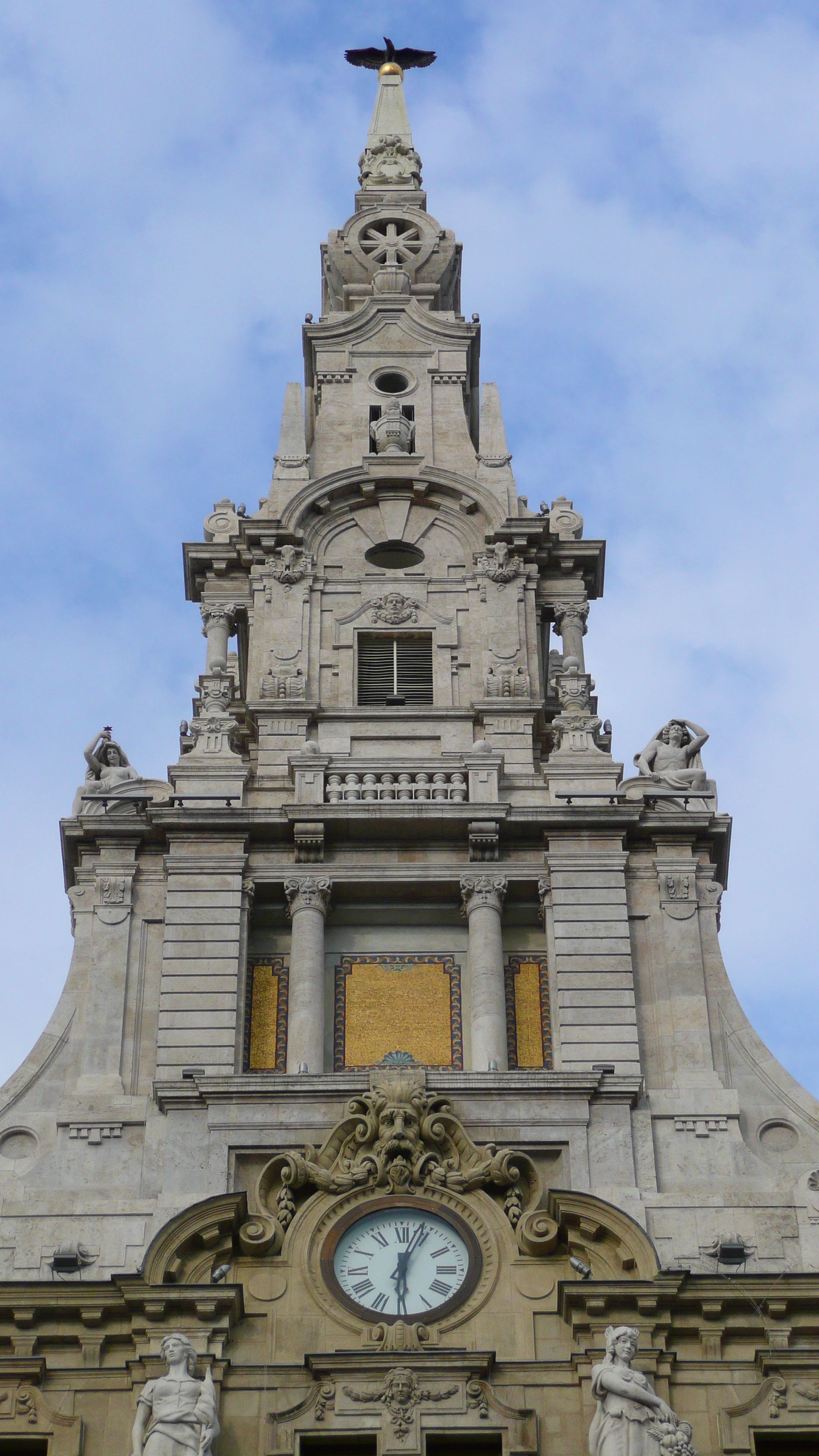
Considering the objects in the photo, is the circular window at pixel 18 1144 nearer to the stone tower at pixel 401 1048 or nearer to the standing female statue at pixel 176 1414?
the stone tower at pixel 401 1048

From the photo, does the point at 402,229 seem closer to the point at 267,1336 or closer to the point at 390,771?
the point at 390,771

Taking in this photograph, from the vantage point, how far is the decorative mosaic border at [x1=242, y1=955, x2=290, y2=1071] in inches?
1222

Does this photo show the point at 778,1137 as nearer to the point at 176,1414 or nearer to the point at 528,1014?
the point at 528,1014

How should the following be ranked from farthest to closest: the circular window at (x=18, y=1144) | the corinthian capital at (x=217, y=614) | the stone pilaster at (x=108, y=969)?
the corinthian capital at (x=217, y=614)
the stone pilaster at (x=108, y=969)
the circular window at (x=18, y=1144)

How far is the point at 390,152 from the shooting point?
4538cm

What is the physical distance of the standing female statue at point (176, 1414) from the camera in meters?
25.6

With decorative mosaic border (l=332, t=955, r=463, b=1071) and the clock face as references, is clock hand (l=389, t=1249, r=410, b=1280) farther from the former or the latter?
decorative mosaic border (l=332, t=955, r=463, b=1071)

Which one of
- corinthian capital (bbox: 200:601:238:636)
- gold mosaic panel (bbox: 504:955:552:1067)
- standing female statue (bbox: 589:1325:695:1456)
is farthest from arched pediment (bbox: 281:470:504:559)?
standing female statue (bbox: 589:1325:695:1456)

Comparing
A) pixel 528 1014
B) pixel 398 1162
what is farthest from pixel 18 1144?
pixel 528 1014

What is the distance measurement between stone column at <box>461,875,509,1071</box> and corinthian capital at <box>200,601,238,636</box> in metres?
6.70

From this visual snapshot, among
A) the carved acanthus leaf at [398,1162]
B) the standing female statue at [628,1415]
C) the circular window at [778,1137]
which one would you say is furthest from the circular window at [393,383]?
the standing female statue at [628,1415]

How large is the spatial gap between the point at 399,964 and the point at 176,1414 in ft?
25.8

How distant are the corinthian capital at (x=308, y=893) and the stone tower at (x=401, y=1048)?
5 cm

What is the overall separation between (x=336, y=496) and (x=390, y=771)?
594 cm
